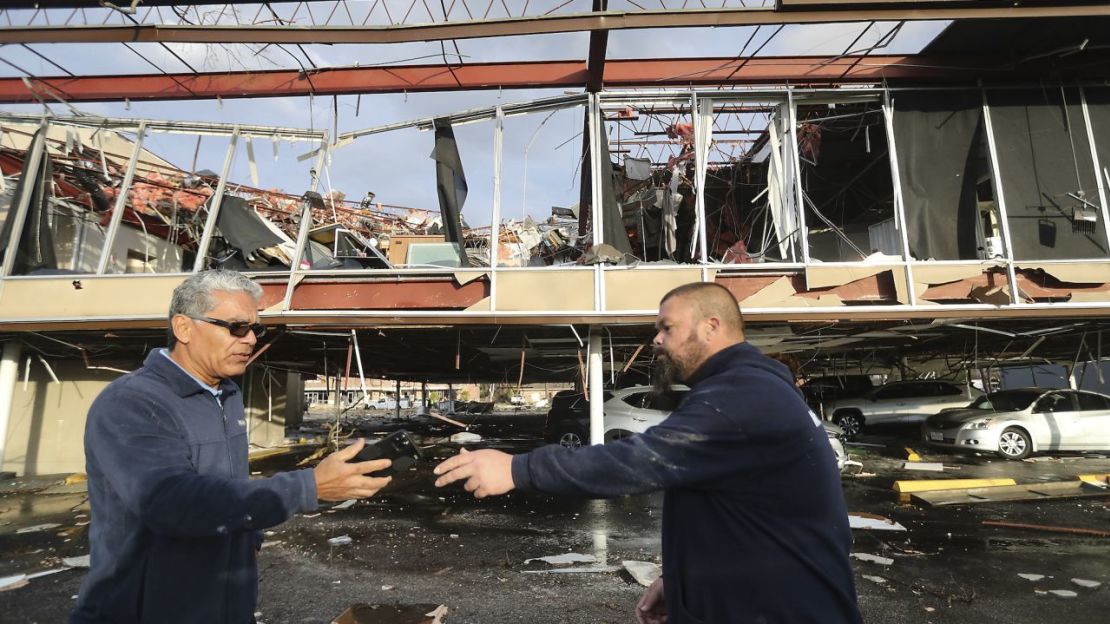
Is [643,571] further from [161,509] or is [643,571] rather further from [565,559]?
[161,509]

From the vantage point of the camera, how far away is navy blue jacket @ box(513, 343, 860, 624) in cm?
153

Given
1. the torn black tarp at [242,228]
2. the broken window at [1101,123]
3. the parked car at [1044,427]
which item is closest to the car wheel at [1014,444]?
the parked car at [1044,427]

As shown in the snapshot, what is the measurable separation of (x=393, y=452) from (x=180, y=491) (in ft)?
2.28

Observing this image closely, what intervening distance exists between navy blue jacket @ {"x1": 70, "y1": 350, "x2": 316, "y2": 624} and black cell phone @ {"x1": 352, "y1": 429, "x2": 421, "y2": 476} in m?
0.30

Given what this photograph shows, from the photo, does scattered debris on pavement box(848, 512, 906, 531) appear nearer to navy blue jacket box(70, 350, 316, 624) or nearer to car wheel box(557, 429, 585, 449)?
car wheel box(557, 429, 585, 449)

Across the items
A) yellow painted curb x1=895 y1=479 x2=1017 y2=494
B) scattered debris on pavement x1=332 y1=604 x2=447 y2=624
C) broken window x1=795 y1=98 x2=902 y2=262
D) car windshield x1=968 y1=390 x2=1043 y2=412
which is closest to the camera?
scattered debris on pavement x1=332 y1=604 x2=447 y2=624

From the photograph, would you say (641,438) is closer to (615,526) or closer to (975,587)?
(975,587)

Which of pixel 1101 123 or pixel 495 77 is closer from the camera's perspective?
pixel 1101 123

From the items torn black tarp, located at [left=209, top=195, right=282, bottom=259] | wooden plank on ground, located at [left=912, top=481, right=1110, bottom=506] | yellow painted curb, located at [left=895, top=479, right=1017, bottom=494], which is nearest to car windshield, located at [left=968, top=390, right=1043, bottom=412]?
wooden plank on ground, located at [left=912, top=481, right=1110, bottom=506]

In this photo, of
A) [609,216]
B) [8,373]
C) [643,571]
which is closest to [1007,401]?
[609,216]

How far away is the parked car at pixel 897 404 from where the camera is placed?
1570 centimetres

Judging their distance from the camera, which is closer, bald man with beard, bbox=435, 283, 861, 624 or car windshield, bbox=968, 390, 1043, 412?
bald man with beard, bbox=435, 283, 861, 624

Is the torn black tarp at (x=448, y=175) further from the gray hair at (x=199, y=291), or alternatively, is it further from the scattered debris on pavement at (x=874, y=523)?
the gray hair at (x=199, y=291)

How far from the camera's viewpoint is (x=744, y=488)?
5.15ft
